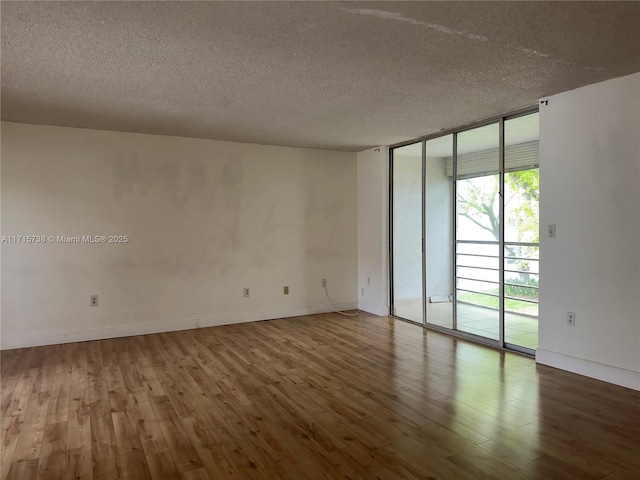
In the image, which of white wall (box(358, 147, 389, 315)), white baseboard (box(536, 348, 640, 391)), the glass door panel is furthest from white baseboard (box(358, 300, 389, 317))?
white baseboard (box(536, 348, 640, 391))

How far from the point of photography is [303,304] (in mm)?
6066

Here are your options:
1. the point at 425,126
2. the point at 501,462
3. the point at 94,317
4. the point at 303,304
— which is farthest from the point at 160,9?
the point at 303,304

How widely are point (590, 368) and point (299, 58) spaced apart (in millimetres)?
3283

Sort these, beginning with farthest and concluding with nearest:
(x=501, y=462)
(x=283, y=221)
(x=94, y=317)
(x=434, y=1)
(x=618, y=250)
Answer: (x=283, y=221)
(x=94, y=317)
(x=618, y=250)
(x=501, y=462)
(x=434, y=1)

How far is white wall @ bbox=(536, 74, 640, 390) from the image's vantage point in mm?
3201

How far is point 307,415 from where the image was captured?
9.34ft

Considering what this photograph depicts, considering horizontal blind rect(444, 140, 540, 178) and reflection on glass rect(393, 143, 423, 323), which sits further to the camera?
reflection on glass rect(393, 143, 423, 323)

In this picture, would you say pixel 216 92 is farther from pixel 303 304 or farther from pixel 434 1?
pixel 303 304

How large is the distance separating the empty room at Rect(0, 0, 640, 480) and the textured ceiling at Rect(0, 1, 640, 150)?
0.08 feet

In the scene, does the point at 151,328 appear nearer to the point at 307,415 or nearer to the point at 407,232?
the point at 307,415

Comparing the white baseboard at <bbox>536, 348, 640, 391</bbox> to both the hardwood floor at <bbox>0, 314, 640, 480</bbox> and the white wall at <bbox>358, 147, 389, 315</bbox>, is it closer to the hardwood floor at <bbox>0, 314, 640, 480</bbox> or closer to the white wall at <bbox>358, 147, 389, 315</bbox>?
the hardwood floor at <bbox>0, 314, 640, 480</bbox>

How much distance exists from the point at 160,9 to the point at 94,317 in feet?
12.3

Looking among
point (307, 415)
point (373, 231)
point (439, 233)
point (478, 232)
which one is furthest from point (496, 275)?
point (307, 415)

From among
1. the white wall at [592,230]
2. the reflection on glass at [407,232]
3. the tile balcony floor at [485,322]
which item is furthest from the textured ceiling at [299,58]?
the tile balcony floor at [485,322]
